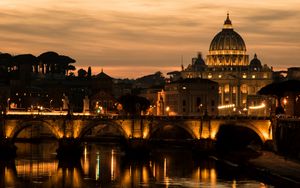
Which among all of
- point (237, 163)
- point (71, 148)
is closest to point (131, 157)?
point (71, 148)

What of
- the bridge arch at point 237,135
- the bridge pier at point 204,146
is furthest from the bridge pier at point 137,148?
the bridge arch at point 237,135

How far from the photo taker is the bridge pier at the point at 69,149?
130 metres

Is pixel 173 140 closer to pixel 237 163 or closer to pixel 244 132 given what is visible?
pixel 244 132

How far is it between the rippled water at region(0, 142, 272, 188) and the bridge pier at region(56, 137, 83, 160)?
3.68 ft

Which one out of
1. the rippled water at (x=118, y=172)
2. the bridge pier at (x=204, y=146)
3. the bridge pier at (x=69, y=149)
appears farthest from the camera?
the bridge pier at (x=204, y=146)

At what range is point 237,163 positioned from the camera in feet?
389

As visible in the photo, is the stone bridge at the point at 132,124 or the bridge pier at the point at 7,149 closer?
the bridge pier at the point at 7,149

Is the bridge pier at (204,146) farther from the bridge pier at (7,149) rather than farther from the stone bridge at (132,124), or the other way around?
the bridge pier at (7,149)

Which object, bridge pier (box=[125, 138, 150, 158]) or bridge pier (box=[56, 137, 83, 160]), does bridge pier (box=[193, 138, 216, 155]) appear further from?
bridge pier (box=[56, 137, 83, 160])

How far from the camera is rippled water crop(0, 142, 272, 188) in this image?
103 m

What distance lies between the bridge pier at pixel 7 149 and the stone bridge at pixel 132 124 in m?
0.84

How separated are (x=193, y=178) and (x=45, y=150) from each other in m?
36.8

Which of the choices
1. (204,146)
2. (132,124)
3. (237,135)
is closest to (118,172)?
(132,124)

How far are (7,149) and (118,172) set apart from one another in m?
21.0
